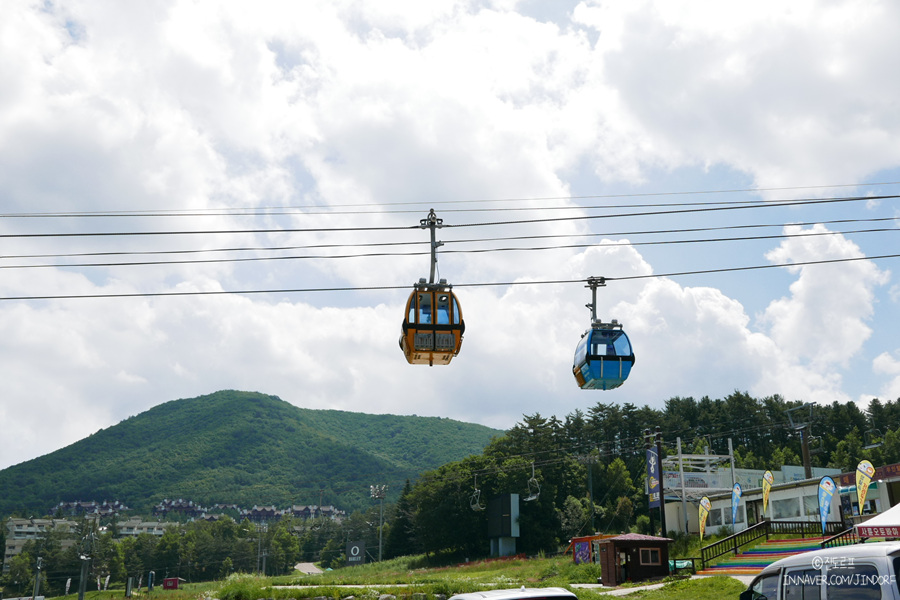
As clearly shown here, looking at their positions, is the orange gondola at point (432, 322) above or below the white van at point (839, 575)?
above

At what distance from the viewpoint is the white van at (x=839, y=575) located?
1025cm

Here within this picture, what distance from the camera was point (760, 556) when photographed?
3400 centimetres

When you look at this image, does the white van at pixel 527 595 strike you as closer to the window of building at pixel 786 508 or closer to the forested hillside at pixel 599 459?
the window of building at pixel 786 508

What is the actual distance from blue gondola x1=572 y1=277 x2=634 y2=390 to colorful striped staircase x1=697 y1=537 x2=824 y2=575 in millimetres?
16349

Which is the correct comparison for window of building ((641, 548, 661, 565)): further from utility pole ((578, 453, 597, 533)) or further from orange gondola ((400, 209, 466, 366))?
utility pole ((578, 453, 597, 533))

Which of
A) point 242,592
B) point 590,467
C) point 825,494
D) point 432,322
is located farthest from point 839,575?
point 590,467

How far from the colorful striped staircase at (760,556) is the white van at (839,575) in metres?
20.8

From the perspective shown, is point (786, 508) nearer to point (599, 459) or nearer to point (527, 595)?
point (527, 595)

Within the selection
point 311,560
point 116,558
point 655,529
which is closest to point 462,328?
point 655,529

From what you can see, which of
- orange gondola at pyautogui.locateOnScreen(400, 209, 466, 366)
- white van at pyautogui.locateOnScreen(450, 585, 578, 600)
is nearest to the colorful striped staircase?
orange gondola at pyautogui.locateOnScreen(400, 209, 466, 366)

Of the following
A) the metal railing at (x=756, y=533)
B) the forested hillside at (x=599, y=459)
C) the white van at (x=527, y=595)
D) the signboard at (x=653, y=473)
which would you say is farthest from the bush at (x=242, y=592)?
the forested hillside at (x=599, y=459)

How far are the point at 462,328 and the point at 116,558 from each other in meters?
134

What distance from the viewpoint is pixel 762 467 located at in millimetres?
101188

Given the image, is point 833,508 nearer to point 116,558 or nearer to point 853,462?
point 853,462
